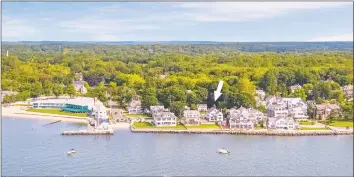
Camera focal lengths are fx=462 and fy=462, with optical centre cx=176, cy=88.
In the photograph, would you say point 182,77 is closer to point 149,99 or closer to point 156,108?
point 149,99

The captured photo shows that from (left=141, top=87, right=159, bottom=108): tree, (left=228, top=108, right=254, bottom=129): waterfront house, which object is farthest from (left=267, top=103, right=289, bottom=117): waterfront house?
(left=141, top=87, right=159, bottom=108): tree

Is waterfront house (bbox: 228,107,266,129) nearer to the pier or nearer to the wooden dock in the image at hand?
the pier

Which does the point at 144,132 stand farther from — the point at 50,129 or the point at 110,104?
the point at 110,104

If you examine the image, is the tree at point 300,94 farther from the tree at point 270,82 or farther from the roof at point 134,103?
the roof at point 134,103

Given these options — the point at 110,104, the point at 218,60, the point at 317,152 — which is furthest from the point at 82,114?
the point at 218,60

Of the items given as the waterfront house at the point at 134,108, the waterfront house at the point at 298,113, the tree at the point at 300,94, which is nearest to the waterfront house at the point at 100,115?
the waterfront house at the point at 134,108
